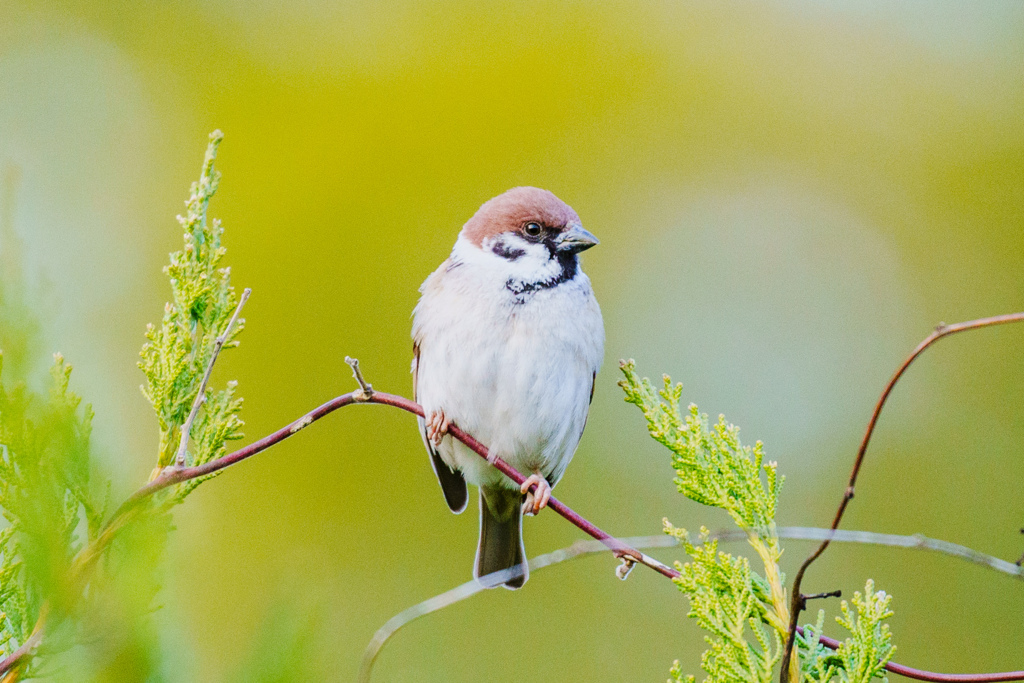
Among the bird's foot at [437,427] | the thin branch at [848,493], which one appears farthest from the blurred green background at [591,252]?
the thin branch at [848,493]

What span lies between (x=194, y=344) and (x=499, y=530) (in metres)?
2.06

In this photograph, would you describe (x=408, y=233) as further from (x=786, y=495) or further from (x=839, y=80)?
(x=839, y=80)

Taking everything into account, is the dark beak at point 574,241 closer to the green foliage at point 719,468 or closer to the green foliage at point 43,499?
the green foliage at point 719,468

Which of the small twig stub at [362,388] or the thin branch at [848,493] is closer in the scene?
the thin branch at [848,493]

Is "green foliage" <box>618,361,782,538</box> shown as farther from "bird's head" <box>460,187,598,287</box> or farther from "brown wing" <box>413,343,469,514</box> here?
"brown wing" <box>413,343,469,514</box>

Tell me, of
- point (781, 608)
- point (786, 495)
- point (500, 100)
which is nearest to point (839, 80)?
point (500, 100)

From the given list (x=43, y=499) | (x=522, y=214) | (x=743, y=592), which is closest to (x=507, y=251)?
(x=522, y=214)

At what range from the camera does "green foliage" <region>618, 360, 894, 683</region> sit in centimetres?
143

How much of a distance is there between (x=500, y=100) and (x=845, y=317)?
343cm

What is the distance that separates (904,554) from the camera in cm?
621

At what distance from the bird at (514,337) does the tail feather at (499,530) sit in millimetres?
387

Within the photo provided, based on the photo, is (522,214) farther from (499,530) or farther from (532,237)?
(499,530)

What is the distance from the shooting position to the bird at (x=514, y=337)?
2.76 meters

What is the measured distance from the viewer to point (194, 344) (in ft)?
5.48
